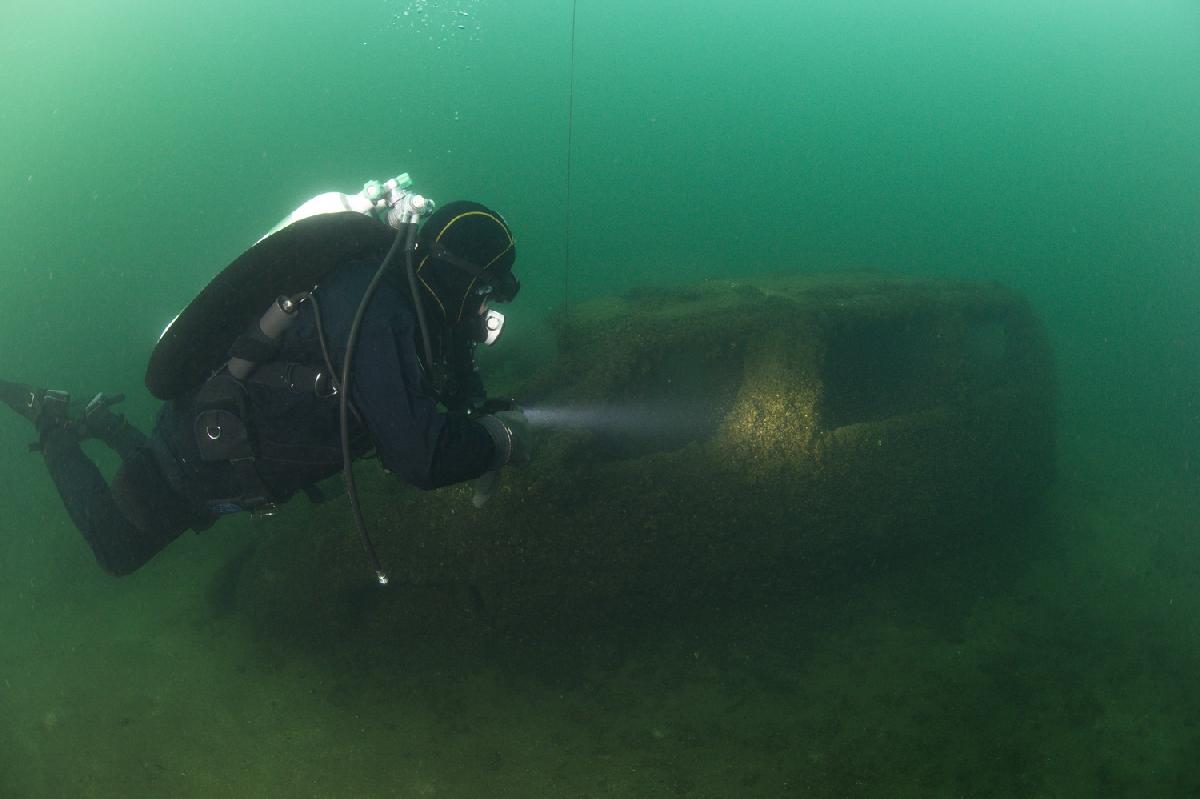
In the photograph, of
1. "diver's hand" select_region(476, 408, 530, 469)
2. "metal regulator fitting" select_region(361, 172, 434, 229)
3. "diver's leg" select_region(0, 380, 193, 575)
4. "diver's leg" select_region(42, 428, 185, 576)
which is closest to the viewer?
"metal regulator fitting" select_region(361, 172, 434, 229)

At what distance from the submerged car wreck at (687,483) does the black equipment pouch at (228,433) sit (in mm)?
1437

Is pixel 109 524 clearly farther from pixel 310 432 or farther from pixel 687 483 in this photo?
pixel 687 483

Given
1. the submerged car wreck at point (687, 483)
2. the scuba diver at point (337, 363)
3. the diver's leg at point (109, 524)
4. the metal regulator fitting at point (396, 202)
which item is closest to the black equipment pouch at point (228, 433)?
the scuba diver at point (337, 363)

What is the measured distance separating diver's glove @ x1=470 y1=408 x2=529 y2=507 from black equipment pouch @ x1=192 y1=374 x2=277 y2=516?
3.60 feet

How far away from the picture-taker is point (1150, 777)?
3.90 meters

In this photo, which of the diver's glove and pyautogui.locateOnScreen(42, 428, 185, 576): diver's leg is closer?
the diver's glove

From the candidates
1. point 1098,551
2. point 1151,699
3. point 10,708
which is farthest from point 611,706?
point 1098,551

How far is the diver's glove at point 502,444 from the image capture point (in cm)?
294

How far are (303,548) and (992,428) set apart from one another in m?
6.06

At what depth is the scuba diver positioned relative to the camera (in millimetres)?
2471

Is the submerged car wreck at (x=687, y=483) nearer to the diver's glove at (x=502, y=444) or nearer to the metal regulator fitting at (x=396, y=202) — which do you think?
the diver's glove at (x=502, y=444)

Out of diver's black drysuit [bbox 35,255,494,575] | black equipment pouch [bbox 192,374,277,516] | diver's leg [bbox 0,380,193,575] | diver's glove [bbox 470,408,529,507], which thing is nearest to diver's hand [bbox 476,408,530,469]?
diver's glove [bbox 470,408,529,507]

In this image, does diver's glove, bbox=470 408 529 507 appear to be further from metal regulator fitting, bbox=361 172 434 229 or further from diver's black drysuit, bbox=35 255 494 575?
metal regulator fitting, bbox=361 172 434 229

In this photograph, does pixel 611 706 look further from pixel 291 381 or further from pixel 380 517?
pixel 291 381
